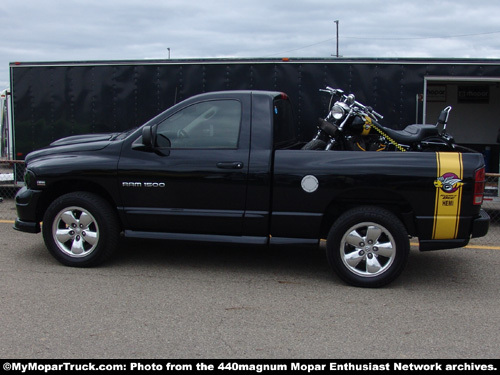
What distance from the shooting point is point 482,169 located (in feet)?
16.3

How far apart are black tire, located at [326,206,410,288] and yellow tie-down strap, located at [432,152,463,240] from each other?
1.19 feet

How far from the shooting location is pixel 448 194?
194 inches

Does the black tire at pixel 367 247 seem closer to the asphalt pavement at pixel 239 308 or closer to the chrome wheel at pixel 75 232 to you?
the asphalt pavement at pixel 239 308

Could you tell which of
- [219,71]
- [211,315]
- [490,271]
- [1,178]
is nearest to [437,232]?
[490,271]

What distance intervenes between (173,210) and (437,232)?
260cm

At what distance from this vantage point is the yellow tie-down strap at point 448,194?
4906 mm

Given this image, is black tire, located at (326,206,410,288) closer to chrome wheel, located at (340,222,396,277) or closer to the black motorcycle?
chrome wheel, located at (340,222,396,277)

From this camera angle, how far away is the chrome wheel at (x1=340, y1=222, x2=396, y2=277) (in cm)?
503

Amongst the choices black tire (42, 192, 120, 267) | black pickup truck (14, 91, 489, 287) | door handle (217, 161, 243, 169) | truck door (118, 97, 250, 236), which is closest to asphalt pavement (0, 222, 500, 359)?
black tire (42, 192, 120, 267)

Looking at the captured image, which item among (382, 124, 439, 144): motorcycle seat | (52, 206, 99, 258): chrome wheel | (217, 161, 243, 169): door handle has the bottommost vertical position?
(52, 206, 99, 258): chrome wheel

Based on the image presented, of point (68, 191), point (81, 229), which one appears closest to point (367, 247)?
point (81, 229)

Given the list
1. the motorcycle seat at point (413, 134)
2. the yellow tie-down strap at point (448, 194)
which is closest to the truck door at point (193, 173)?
the yellow tie-down strap at point (448, 194)

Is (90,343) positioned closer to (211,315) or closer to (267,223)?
(211,315)
